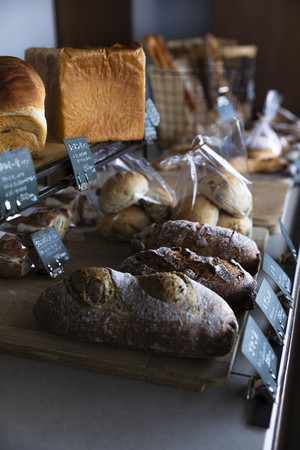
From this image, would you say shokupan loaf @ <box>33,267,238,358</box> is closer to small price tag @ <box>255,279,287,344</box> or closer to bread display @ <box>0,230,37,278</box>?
small price tag @ <box>255,279,287,344</box>

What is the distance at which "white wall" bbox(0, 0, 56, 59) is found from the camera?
7.22 feet

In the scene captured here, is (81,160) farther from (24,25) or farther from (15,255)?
(24,25)

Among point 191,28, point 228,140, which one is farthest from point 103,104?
point 191,28

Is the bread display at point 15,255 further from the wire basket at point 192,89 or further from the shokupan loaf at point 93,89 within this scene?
the wire basket at point 192,89

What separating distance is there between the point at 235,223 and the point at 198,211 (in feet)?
0.45

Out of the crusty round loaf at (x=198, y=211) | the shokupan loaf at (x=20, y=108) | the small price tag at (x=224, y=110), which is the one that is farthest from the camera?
the small price tag at (x=224, y=110)

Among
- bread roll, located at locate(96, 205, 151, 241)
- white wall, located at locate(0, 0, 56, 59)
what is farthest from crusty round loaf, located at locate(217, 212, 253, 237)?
white wall, located at locate(0, 0, 56, 59)

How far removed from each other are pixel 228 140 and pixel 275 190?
48 centimetres

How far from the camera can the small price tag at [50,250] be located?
4.49ft

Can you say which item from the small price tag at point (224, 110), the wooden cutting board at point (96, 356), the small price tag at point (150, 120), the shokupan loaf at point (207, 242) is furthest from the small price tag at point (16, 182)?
the small price tag at point (224, 110)

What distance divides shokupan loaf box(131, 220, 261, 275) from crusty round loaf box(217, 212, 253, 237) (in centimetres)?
16

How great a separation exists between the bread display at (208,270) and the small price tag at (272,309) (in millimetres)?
39

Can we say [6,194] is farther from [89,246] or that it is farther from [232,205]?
[232,205]

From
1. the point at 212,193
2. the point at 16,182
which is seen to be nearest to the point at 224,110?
the point at 212,193
